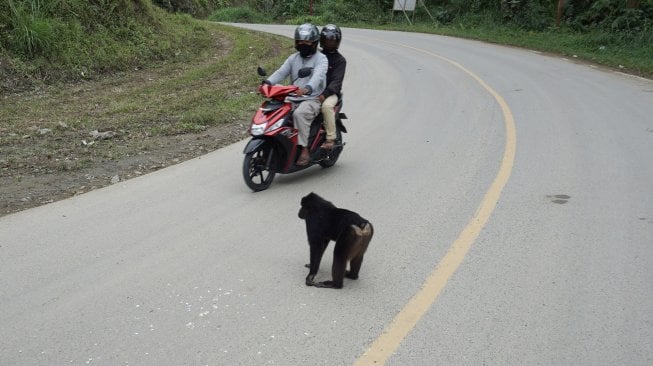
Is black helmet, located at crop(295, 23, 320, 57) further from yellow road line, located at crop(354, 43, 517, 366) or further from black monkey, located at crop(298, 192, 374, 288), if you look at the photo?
black monkey, located at crop(298, 192, 374, 288)

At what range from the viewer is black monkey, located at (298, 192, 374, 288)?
424 cm

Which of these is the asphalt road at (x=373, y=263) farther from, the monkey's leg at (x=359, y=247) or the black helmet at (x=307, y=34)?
the black helmet at (x=307, y=34)

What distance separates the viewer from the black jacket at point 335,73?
7461 millimetres

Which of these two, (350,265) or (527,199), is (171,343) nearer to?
(350,265)

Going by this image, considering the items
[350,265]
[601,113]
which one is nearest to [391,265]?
[350,265]

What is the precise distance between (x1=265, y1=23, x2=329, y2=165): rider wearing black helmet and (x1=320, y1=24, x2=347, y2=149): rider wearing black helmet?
0.11m

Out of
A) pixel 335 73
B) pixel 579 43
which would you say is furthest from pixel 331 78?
pixel 579 43

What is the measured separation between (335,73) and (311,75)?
361mm

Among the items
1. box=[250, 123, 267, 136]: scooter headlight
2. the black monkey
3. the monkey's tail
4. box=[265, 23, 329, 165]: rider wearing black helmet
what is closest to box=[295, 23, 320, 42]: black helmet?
box=[265, 23, 329, 165]: rider wearing black helmet

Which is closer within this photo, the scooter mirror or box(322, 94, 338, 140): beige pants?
the scooter mirror

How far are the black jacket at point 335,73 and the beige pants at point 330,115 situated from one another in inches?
3.0


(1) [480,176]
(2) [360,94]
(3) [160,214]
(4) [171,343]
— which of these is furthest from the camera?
(2) [360,94]

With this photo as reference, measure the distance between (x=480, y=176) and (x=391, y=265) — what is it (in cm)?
284

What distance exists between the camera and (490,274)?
475 centimetres
